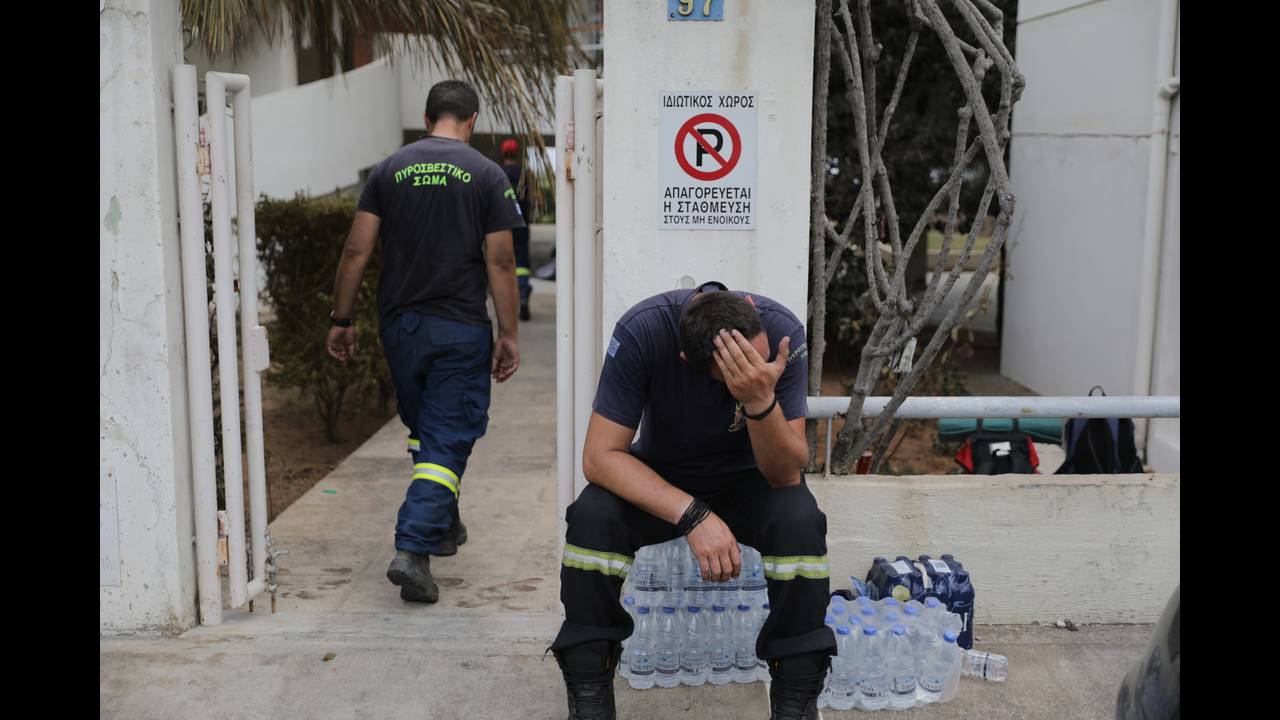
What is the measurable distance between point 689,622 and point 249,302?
185 cm

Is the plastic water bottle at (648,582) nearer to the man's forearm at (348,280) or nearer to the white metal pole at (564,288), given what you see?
the white metal pole at (564,288)

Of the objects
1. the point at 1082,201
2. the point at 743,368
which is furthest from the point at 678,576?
the point at 1082,201

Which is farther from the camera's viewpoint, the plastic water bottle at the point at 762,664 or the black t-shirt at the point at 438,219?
the black t-shirt at the point at 438,219

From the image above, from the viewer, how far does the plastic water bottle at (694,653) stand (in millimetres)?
3902

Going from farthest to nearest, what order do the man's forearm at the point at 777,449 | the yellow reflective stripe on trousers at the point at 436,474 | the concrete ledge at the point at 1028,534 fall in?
the yellow reflective stripe on trousers at the point at 436,474 < the concrete ledge at the point at 1028,534 < the man's forearm at the point at 777,449

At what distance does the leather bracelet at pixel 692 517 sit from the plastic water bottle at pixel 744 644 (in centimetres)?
67

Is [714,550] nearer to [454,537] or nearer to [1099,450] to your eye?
[454,537]

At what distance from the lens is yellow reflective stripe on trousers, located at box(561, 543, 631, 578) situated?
3398 millimetres

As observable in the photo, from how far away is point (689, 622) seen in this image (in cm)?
392

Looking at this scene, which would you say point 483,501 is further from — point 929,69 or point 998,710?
point 929,69

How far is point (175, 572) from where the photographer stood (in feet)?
13.6

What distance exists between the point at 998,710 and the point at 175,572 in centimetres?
270

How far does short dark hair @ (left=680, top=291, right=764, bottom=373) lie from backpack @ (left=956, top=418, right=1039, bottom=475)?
2164 mm

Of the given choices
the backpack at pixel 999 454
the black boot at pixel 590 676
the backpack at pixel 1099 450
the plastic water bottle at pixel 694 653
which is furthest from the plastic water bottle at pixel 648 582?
the backpack at pixel 1099 450
